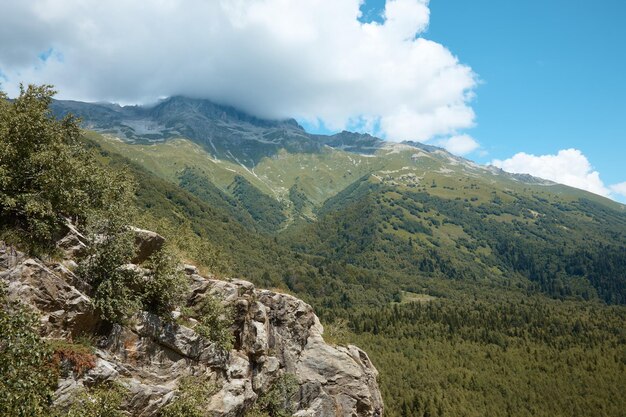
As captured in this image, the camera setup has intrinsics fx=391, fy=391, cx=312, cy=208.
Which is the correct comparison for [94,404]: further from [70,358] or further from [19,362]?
[19,362]

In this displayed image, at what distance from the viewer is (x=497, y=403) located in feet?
594

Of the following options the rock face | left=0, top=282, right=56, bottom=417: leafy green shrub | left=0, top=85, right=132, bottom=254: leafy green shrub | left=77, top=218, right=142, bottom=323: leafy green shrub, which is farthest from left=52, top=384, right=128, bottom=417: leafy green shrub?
left=0, top=85, right=132, bottom=254: leafy green shrub

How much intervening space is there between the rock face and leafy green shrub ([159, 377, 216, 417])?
2.02ft

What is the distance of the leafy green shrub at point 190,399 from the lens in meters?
28.1

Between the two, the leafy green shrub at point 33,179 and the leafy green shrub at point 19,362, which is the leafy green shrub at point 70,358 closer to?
the leafy green shrub at point 19,362

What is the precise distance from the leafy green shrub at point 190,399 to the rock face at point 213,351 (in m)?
0.61

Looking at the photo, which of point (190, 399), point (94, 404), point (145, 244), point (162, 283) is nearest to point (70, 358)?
point (94, 404)

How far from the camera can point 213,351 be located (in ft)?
116

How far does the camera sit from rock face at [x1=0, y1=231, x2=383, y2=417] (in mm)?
25000

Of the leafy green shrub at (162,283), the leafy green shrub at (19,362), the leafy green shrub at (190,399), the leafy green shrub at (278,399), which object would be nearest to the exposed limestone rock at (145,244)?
the leafy green shrub at (162,283)

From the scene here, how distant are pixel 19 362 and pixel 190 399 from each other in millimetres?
14208

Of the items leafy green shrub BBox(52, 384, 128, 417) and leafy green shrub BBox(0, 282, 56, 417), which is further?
leafy green shrub BBox(52, 384, 128, 417)

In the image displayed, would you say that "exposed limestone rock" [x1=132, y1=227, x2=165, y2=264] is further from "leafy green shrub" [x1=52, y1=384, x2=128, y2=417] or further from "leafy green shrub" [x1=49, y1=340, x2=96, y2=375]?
"leafy green shrub" [x1=52, y1=384, x2=128, y2=417]

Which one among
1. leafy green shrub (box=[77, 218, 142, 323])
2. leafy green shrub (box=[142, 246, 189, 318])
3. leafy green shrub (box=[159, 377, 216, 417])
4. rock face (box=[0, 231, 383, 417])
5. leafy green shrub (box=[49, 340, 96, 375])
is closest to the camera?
leafy green shrub (box=[49, 340, 96, 375])
